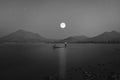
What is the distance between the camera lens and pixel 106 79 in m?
24.1

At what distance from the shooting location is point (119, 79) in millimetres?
21891

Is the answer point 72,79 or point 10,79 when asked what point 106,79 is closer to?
point 72,79

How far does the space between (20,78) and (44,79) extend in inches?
243

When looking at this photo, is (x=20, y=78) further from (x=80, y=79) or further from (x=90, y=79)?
(x=90, y=79)

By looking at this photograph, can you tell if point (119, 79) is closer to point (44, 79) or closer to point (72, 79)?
point (72, 79)

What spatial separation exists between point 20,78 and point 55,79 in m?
9.07

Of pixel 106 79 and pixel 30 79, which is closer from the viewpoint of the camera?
pixel 106 79

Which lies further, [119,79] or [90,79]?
[90,79]

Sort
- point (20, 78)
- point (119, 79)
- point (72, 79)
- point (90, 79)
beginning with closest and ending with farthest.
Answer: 1. point (119, 79)
2. point (90, 79)
3. point (72, 79)
4. point (20, 78)

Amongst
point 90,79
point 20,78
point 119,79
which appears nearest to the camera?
point 119,79

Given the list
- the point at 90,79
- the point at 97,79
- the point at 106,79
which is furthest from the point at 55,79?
the point at 106,79

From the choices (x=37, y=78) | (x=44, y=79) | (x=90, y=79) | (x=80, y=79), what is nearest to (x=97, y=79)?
(x=90, y=79)

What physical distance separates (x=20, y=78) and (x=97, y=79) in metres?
18.8

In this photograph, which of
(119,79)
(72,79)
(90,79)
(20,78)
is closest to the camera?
(119,79)
